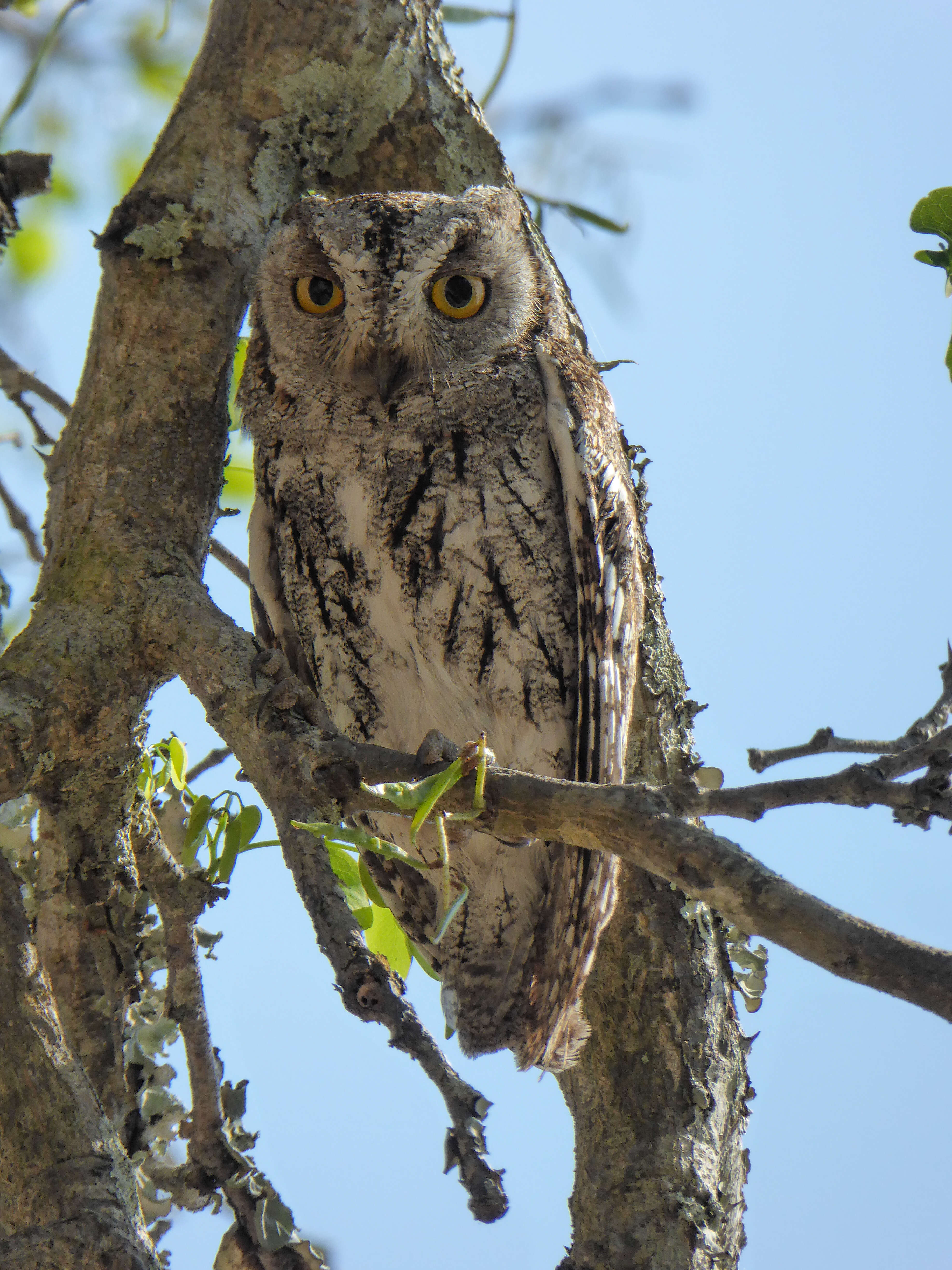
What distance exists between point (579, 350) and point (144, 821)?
1.29 metres

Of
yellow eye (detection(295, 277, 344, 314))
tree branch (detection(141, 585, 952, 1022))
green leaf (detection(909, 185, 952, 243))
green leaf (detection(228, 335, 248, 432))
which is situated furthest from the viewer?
green leaf (detection(228, 335, 248, 432))

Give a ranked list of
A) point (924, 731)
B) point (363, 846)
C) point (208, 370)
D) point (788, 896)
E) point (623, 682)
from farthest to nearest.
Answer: point (623, 682)
point (208, 370)
point (924, 731)
point (363, 846)
point (788, 896)

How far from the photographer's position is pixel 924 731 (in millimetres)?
1539

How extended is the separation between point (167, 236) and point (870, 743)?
1.41 meters

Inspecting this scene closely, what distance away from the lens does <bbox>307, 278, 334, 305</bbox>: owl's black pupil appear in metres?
2.18

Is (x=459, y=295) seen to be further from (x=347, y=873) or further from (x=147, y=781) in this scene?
(x=347, y=873)

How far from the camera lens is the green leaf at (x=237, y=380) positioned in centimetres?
229

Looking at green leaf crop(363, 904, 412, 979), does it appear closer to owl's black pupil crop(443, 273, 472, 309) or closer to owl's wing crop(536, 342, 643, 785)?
A: owl's wing crop(536, 342, 643, 785)

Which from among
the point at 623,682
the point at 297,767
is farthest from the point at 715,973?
the point at 297,767

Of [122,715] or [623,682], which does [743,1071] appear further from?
[122,715]

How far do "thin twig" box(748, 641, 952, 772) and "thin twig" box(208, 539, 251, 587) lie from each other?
120cm

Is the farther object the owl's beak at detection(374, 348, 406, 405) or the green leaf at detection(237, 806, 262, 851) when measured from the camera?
the owl's beak at detection(374, 348, 406, 405)

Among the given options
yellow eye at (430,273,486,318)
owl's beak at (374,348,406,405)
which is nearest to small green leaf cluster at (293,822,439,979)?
owl's beak at (374,348,406,405)

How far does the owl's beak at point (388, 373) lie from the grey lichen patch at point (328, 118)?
33 cm
